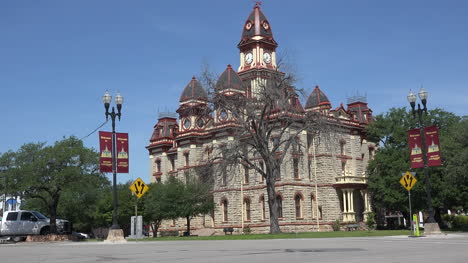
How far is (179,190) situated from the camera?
57.6 metres

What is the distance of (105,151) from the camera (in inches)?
1233

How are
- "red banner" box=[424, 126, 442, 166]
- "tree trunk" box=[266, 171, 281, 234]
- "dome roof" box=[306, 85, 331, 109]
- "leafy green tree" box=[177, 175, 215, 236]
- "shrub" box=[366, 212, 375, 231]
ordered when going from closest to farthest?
1. "red banner" box=[424, 126, 442, 166]
2. "tree trunk" box=[266, 171, 281, 234]
3. "leafy green tree" box=[177, 175, 215, 236]
4. "shrub" box=[366, 212, 375, 231]
5. "dome roof" box=[306, 85, 331, 109]

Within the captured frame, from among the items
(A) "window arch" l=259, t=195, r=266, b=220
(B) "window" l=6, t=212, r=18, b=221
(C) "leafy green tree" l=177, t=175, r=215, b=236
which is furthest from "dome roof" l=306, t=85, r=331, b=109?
(B) "window" l=6, t=212, r=18, b=221

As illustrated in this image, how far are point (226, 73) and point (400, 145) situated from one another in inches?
814

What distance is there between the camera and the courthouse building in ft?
193

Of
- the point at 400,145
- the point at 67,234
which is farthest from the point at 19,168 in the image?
the point at 400,145

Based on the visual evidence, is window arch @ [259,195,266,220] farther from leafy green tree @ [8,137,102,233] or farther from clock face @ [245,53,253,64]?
leafy green tree @ [8,137,102,233]

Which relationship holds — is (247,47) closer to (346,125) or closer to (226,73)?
(226,73)

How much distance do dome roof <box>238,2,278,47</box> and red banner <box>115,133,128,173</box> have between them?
3785 centimetres

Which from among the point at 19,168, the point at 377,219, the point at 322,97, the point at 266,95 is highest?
the point at 322,97

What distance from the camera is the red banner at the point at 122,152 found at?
31.3 meters

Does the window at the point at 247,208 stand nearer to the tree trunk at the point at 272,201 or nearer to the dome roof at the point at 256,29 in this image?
the dome roof at the point at 256,29

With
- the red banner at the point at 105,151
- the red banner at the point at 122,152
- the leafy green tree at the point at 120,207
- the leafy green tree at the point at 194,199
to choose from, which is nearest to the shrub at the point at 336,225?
the leafy green tree at the point at 194,199

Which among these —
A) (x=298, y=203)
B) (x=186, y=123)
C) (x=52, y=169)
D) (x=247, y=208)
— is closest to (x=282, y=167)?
(x=298, y=203)
